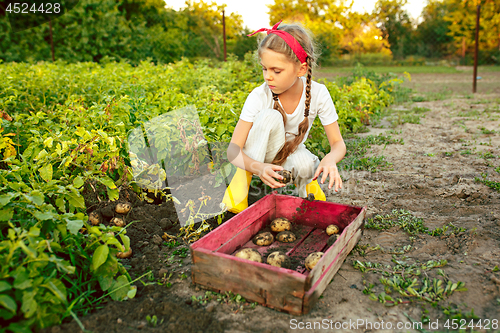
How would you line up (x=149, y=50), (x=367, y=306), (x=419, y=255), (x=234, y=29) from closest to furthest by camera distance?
1. (x=367, y=306)
2. (x=419, y=255)
3. (x=149, y=50)
4. (x=234, y=29)

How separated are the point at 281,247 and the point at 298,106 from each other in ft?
3.29

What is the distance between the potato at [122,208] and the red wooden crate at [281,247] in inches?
A: 31.0

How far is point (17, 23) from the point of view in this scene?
1418cm

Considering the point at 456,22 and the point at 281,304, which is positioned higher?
the point at 456,22

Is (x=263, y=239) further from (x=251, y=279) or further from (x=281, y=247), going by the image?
(x=251, y=279)

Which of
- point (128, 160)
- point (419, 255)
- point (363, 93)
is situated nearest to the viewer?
point (419, 255)

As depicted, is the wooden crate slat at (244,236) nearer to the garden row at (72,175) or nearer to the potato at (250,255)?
the potato at (250,255)

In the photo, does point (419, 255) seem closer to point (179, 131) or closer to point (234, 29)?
point (179, 131)

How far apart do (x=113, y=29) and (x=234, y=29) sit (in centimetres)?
932

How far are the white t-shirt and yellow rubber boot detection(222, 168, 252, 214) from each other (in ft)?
1.33

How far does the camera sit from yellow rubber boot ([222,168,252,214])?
2537 millimetres

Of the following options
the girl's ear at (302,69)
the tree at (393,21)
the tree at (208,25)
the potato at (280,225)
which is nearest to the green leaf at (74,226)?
the potato at (280,225)

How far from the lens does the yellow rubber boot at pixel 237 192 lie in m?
2.54

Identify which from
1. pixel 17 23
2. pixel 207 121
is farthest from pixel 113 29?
pixel 207 121
